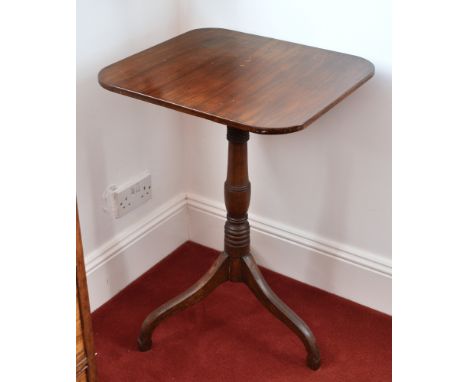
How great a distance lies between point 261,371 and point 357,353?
26 cm

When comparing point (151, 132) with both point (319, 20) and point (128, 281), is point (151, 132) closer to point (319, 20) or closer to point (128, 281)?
point (128, 281)

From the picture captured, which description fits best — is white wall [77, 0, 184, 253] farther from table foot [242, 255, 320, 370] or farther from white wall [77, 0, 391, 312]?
table foot [242, 255, 320, 370]

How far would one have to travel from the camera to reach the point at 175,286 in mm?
2033

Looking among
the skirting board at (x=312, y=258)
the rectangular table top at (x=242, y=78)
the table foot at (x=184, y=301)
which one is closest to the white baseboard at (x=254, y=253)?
the skirting board at (x=312, y=258)

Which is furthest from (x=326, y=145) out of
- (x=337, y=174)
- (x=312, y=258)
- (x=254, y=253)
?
(x=254, y=253)

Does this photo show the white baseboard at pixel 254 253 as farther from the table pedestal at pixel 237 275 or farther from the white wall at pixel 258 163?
the table pedestal at pixel 237 275

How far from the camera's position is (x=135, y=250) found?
6.66 ft

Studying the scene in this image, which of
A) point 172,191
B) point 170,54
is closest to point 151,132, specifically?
point 172,191

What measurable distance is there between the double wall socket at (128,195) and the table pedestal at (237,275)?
1.02ft

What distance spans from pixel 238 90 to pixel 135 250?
768 millimetres

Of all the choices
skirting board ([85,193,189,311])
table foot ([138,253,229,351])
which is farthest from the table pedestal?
skirting board ([85,193,189,311])

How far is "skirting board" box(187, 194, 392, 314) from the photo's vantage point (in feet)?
6.24

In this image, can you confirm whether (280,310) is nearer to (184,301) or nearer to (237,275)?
(237,275)

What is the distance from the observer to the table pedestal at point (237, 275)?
1701 millimetres
